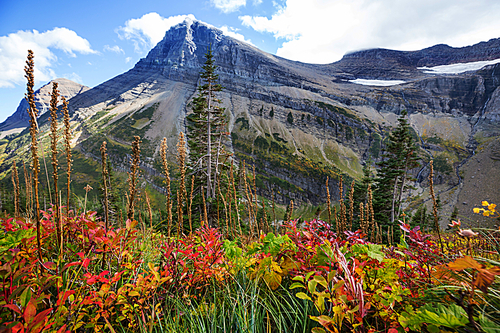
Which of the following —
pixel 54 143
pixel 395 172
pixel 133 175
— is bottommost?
pixel 395 172

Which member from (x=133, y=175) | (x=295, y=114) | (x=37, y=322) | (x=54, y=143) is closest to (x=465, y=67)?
(x=295, y=114)

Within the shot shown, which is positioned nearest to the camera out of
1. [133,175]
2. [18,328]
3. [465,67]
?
[18,328]

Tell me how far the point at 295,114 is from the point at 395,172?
118119 millimetres

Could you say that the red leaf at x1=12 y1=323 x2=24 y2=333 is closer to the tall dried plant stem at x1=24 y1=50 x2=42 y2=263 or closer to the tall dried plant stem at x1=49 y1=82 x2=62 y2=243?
the tall dried plant stem at x1=24 y1=50 x2=42 y2=263

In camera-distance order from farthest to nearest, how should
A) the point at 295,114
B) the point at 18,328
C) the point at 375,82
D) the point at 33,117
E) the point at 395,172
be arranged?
the point at 375,82
the point at 295,114
the point at 395,172
the point at 33,117
the point at 18,328

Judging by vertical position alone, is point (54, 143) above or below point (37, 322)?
above

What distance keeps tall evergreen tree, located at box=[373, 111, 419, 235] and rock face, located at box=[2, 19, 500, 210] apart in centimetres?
6622

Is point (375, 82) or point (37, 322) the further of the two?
point (375, 82)

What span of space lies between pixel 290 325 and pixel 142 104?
173 metres

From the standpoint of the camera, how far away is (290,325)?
82.1 inches

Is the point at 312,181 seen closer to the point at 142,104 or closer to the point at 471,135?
the point at 471,135

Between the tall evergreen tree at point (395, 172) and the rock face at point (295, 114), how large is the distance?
66.2 metres

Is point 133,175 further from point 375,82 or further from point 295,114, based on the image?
point 375,82

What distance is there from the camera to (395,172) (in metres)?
25.4
